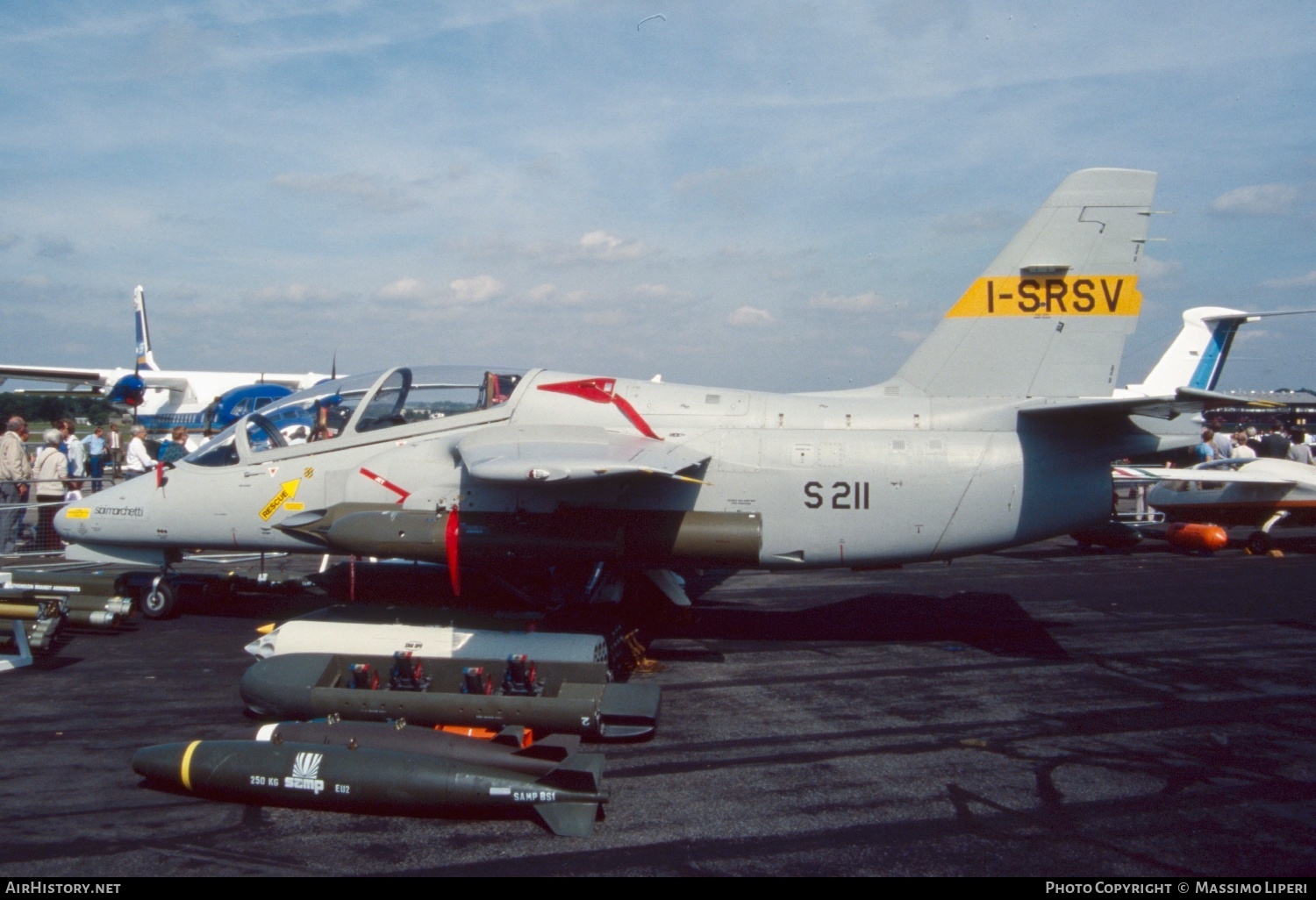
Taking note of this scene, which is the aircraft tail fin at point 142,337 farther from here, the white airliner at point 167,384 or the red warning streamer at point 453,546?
the red warning streamer at point 453,546

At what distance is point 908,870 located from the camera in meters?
4.29

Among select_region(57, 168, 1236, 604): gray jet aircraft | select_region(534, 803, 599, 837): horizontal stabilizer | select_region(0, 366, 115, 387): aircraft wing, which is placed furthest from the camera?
select_region(0, 366, 115, 387): aircraft wing

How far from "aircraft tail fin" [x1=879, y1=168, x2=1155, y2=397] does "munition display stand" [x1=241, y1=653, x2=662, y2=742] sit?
16.6 ft

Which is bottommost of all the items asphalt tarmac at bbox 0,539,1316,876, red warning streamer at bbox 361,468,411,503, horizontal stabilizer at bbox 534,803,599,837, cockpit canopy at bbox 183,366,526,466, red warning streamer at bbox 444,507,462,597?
asphalt tarmac at bbox 0,539,1316,876

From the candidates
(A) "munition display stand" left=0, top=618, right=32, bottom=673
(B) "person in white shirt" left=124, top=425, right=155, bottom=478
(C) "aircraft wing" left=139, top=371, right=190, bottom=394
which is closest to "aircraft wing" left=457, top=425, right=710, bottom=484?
(A) "munition display stand" left=0, top=618, right=32, bottom=673

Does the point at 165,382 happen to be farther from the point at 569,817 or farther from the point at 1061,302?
the point at 569,817

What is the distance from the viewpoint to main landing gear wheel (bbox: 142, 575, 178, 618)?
974cm

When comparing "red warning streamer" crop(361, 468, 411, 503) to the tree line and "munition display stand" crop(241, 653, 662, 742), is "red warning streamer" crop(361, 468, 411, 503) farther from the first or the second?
the tree line

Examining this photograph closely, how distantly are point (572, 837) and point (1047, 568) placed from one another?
37.0ft

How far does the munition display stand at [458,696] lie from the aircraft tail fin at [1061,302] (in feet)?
16.6

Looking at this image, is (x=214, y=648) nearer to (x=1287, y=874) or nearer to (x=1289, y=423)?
(x=1287, y=874)

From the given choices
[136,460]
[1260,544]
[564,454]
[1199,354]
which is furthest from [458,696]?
[1199,354]

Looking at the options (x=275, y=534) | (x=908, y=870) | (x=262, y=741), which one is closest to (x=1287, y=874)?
(x=908, y=870)

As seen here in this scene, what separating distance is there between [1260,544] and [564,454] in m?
13.5
